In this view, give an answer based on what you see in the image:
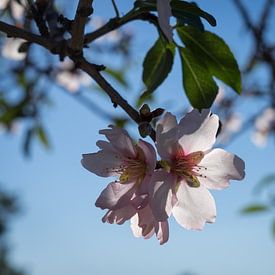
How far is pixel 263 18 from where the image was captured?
71.9 inches

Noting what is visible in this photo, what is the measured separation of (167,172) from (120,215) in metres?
0.08

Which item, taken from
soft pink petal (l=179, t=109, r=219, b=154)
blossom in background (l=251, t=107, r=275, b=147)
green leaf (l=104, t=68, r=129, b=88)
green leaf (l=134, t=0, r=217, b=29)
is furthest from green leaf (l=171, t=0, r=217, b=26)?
blossom in background (l=251, t=107, r=275, b=147)

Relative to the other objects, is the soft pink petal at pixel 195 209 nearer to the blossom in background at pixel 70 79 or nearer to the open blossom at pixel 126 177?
the open blossom at pixel 126 177

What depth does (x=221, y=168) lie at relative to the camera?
0.77 meters

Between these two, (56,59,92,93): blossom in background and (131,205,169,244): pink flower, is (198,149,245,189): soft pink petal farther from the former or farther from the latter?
(56,59,92,93): blossom in background

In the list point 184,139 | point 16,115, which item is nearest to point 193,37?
point 184,139

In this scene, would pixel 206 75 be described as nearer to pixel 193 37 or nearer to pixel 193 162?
pixel 193 37

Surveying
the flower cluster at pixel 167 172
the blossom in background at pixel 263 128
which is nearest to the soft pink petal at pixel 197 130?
the flower cluster at pixel 167 172

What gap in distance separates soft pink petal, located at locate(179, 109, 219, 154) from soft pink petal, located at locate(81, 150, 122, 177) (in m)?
0.09

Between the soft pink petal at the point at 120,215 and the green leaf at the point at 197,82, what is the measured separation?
0.19 meters

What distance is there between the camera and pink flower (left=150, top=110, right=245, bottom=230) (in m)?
0.74

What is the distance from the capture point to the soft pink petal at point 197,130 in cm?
75

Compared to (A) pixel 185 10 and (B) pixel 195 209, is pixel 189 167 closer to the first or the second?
(B) pixel 195 209

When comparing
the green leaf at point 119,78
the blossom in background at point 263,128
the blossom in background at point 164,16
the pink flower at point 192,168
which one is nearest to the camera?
the blossom in background at point 164,16
